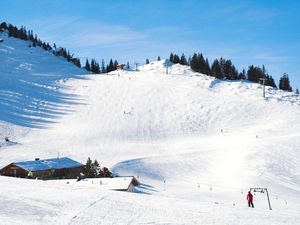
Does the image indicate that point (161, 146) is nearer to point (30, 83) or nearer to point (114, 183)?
point (114, 183)

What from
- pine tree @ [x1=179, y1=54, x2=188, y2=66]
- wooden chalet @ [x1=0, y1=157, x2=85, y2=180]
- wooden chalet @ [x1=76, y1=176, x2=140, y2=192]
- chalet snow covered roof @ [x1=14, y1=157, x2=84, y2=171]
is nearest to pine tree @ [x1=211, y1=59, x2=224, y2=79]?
pine tree @ [x1=179, y1=54, x2=188, y2=66]

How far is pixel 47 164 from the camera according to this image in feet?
162

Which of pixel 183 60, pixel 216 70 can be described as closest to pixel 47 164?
pixel 216 70

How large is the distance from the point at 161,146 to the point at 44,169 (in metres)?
21.4

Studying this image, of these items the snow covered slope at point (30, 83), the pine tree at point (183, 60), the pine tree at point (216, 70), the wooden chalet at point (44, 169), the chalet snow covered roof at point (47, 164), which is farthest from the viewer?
the pine tree at point (183, 60)

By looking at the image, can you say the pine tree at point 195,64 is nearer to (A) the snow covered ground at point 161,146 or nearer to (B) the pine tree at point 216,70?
(A) the snow covered ground at point 161,146

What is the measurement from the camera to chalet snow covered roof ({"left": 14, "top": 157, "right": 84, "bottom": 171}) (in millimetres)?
47719

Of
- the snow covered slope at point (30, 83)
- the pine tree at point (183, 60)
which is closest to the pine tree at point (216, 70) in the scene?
the pine tree at point (183, 60)

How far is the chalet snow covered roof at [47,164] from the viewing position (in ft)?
157

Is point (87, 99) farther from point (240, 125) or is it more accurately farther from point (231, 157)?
point (231, 157)

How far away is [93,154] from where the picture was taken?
195ft

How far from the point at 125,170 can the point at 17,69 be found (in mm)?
75606

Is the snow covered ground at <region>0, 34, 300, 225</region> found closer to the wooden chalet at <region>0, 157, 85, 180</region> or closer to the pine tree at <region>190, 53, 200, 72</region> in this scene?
the pine tree at <region>190, 53, 200, 72</region>

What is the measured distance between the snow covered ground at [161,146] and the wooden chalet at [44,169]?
15.7ft
